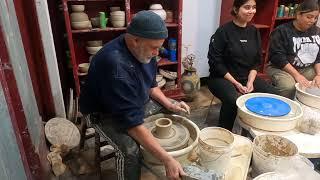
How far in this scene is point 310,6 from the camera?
1.99 meters

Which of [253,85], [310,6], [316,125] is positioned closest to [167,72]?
[253,85]

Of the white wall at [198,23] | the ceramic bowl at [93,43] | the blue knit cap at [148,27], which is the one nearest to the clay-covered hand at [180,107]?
the blue knit cap at [148,27]

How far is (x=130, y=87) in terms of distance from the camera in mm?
1212

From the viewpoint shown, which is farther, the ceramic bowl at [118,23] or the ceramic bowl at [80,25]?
the ceramic bowl at [118,23]

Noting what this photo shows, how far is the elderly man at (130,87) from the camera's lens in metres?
1.16

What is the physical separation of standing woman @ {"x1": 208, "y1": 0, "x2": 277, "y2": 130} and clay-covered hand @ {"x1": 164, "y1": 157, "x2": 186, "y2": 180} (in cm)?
96

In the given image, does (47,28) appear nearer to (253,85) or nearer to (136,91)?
(136,91)

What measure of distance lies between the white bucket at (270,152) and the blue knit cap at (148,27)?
720 mm

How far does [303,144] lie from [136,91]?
35.8 inches

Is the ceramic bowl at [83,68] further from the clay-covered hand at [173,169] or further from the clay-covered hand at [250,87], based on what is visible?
the clay-covered hand at [173,169]

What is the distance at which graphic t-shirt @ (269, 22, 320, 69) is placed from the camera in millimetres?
2174

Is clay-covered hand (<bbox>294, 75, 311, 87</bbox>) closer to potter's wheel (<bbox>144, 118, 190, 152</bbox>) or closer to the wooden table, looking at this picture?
the wooden table

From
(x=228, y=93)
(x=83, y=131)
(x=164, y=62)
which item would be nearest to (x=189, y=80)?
(x=164, y=62)

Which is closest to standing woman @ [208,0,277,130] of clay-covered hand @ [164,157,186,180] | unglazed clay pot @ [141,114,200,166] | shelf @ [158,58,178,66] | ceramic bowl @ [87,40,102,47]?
unglazed clay pot @ [141,114,200,166]
